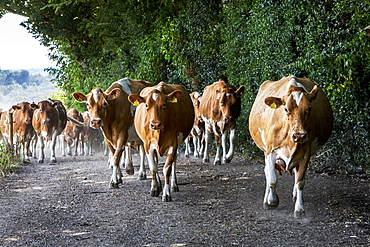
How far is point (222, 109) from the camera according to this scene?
13312 millimetres

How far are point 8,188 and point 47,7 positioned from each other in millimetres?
14536

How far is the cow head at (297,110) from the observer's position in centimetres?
690

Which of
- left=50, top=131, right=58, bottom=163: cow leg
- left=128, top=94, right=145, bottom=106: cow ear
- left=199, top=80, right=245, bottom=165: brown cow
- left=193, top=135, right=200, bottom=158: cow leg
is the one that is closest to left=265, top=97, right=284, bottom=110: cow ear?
left=128, top=94, right=145, bottom=106: cow ear

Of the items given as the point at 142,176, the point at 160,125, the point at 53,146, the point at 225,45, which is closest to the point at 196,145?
the point at 225,45

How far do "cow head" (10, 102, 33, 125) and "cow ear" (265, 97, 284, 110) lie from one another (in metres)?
12.9

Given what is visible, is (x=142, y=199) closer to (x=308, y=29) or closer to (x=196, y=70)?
(x=308, y=29)

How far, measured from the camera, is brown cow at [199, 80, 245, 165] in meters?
13.3

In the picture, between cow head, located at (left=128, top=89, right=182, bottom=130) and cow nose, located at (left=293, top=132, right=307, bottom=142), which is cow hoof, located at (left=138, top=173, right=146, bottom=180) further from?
cow nose, located at (left=293, top=132, right=307, bottom=142)

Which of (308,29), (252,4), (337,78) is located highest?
(252,4)

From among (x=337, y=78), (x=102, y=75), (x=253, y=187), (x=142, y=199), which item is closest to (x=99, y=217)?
(x=142, y=199)

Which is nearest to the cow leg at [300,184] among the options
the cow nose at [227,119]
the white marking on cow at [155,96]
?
the white marking on cow at [155,96]

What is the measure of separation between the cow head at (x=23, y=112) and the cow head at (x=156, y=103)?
33.9ft

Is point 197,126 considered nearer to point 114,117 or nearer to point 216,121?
point 216,121

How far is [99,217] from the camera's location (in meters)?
7.55
